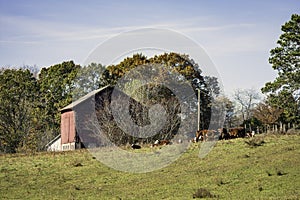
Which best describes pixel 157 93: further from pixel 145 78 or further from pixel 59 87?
pixel 59 87

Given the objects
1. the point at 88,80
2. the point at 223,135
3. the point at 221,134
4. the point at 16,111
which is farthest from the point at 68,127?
the point at 223,135

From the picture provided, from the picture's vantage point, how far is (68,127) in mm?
53844

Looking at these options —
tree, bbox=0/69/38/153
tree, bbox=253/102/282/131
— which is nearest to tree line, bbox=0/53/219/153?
tree, bbox=0/69/38/153

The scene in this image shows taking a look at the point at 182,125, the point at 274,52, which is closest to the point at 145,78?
the point at 182,125

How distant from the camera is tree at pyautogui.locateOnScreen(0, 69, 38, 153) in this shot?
58531mm

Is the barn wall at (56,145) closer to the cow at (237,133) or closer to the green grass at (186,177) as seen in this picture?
the green grass at (186,177)

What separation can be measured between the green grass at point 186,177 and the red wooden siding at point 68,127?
22.2m

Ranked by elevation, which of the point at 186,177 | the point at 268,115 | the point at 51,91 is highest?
the point at 51,91

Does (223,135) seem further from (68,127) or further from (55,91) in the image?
(55,91)

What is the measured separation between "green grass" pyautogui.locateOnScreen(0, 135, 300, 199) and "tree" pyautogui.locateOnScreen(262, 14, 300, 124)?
32.7 feet

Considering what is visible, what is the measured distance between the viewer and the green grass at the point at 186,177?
713 inches

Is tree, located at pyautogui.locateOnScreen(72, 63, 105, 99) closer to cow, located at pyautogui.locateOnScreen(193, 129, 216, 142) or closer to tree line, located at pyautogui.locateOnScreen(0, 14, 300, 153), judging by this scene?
tree line, located at pyautogui.locateOnScreen(0, 14, 300, 153)

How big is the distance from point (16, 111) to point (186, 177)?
4327 centimetres

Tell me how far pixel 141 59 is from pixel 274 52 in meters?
22.4
